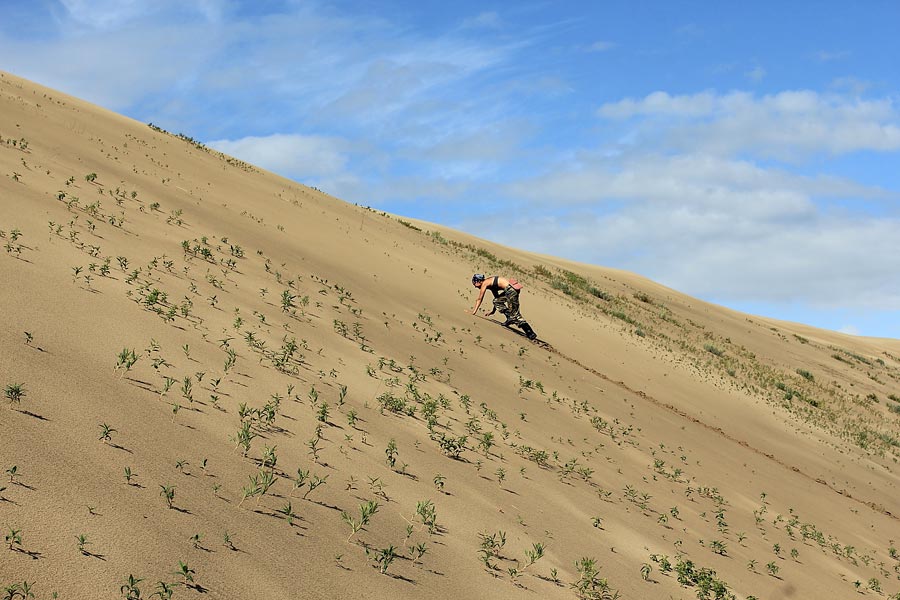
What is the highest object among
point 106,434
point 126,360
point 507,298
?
point 507,298

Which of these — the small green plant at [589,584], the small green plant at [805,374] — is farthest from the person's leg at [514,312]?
the small green plant at [805,374]

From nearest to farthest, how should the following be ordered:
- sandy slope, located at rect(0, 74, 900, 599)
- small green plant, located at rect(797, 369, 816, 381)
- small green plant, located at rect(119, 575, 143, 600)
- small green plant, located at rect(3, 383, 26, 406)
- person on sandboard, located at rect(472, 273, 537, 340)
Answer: small green plant, located at rect(119, 575, 143, 600) → sandy slope, located at rect(0, 74, 900, 599) → small green plant, located at rect(3, 383, 26, 406) → person on sandboard, located at rect(472, 273, 537, 340) → small green plant, located at rect(797, 369, 816, 381)

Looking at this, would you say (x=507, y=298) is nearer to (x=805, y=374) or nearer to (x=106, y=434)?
(x=106, y=434)

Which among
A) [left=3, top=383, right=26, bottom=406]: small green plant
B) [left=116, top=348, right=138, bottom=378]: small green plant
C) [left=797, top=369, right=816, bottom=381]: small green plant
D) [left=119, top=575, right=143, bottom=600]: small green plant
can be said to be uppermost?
[left=797, top=369, right=816, bottom=381]: small green plant

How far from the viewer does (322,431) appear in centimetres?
651

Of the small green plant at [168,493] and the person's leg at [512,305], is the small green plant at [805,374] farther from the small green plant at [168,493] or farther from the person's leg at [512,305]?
the small green plant at [168,493]

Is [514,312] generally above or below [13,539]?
above

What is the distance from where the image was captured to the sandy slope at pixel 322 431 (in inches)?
168

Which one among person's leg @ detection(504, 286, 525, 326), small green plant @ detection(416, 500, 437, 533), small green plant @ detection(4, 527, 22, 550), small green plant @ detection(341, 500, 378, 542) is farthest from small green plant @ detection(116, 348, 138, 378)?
person's leg @ detection(504, 286, 525, 326)

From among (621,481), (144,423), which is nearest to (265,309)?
(144,423)

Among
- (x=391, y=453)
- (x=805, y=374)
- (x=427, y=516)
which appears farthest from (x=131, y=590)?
(x=805, y=374)

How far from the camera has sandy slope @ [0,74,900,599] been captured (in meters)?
4.27

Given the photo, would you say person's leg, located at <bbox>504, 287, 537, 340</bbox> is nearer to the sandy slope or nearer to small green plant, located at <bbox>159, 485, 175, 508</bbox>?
the sandy slope

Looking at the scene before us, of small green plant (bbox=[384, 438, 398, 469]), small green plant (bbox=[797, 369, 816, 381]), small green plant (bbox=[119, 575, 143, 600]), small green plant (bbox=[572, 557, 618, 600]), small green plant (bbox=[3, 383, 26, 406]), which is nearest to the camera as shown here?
small green plant (bbox=[119, 575, 143, 600])
